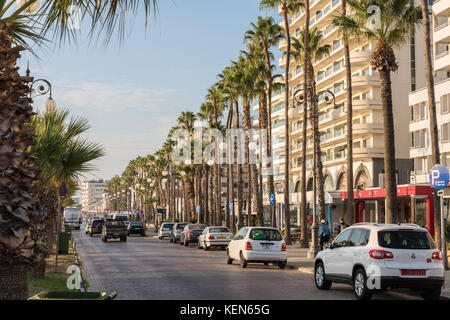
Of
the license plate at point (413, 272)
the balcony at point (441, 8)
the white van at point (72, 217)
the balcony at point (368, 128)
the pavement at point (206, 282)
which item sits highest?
the balcony at point (441, 8)

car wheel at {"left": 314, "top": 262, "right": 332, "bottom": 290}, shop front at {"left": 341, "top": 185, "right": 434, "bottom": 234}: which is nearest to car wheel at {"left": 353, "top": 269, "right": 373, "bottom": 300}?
car wheel at {"left": 314, "top": 262, "right": 332, "bottom": 290}

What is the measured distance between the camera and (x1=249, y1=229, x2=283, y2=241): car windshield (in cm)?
2400

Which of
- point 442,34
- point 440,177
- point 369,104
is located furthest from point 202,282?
point 369,104

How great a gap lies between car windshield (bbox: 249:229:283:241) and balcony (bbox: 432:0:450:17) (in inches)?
1141

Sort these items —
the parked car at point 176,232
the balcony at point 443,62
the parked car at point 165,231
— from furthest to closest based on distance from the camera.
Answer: the parked car at point 165,231 → the parked car at point 176,232 → the balcony at point 443,62

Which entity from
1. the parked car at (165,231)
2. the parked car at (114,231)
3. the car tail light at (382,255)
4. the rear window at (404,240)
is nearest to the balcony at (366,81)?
the parked car at (165,231)

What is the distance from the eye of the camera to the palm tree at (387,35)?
23828 millimetres

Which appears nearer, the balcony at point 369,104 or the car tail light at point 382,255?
the car tail light at point 382,255

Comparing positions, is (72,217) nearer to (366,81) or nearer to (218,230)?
(366,81)

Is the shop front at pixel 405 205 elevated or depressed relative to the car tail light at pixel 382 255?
elevated

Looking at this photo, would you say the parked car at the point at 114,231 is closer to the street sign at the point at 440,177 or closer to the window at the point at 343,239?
the street sign at the point at 440,177

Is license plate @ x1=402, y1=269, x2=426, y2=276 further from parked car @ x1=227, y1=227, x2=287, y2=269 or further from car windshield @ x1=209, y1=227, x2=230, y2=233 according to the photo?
car windshield @ x1=209, y1=227, x2=230, y2=233

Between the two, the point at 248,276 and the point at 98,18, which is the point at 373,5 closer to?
the point at 248,276
